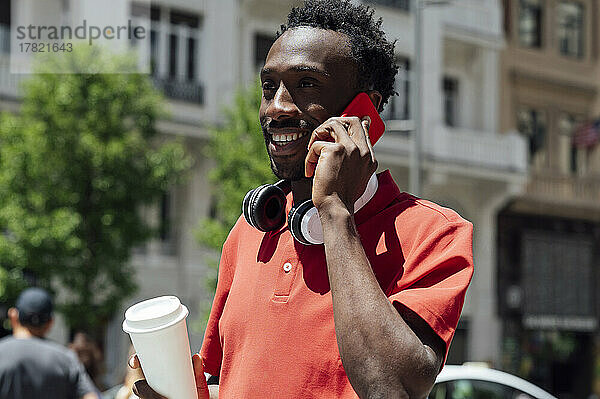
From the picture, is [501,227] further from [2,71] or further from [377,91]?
[377,91]

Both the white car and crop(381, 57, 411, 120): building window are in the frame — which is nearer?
the white car

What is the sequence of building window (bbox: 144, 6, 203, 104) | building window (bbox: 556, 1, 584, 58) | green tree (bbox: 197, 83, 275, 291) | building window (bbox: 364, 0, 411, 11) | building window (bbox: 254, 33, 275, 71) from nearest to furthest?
1. green tree (bbox: 197, 83, 275, 291)
2. building window (bbox: 144, 6, 203, 104)
3. building window (bbox: 254, 33, 275, 71)
4. building window (bbox: 364, 0, 411, 11)
5. building window (bbox: 556, 1, 584, 58)

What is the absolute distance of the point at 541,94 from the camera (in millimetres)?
25438

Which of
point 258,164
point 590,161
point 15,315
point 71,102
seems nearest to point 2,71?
point 71,102

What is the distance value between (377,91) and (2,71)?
52.2ft

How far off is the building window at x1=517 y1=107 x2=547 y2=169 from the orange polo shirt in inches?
932

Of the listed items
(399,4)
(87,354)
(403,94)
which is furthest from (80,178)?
(399,4)

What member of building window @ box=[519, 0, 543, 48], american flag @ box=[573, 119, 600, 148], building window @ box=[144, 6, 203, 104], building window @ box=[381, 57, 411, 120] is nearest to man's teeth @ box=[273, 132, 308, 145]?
building window @ box=[144, 6, 203, 104]

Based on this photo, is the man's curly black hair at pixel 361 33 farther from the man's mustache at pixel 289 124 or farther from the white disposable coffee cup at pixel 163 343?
the white disposable coffee cup at pixel 163 343

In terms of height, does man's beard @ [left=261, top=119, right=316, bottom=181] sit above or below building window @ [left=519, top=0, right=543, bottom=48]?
below

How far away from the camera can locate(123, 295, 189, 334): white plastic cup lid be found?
1965mm

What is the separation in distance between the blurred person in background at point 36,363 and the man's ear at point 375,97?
4520 mm

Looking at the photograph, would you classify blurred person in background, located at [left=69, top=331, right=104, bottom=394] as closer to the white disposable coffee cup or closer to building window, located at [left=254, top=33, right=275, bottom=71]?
the white disposable coffee cup

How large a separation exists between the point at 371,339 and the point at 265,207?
0.55 m
